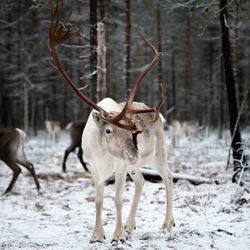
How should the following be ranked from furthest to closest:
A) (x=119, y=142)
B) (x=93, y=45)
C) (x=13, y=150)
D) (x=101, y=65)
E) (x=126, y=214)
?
(x=93, y=45) < (x=101, y=65) < (x=13, y=150) < (x=126, y=214) < (x=119, y=142)

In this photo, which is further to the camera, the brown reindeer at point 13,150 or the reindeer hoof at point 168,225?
the brown reindeer at point 13,150

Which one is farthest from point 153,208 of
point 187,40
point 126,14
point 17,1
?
point 187,40

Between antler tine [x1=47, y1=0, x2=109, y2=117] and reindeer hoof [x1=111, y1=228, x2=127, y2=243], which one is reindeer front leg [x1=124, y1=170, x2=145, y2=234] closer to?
reindeer hoof [x1=111, y1=228, x2=127, y2=243]

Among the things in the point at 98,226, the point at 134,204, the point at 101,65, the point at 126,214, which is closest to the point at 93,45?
the point at 101,65

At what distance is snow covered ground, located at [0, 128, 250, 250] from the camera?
3.38 meters

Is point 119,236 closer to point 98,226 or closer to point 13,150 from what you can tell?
point 98,226

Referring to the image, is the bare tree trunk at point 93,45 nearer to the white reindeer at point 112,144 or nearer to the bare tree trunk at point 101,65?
the bare tree trunk at point 101,65

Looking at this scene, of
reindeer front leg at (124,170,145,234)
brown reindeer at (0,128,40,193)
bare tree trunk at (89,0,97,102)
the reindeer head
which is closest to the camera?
the reindeer head

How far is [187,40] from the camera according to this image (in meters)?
20.6

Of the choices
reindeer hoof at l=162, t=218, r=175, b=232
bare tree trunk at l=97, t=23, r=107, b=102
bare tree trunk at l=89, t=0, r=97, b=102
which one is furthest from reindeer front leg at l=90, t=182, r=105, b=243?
bare tree trunk at l=89, t=0, r=97, b=102

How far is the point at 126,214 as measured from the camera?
15.8ft

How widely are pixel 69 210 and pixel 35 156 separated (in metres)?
7.85

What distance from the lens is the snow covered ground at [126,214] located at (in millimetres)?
3375

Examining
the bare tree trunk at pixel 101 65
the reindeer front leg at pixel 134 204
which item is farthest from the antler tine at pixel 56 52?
the bare tree trunk at pixel 101 65
